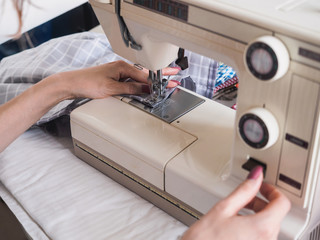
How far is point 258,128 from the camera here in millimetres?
918

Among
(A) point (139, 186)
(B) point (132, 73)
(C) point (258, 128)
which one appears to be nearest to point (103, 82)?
(B) point (132, 73)

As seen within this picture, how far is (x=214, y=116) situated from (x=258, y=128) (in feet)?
1.06

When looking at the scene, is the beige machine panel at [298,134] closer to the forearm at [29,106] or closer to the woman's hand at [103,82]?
the woman's hand at [103,82]

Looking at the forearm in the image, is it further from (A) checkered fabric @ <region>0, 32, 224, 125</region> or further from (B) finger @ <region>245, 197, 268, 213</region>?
(B) finger @ <region>245, 197, 268, 213</region>

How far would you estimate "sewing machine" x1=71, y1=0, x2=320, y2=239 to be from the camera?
2.75ft

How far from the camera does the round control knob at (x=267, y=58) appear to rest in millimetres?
811

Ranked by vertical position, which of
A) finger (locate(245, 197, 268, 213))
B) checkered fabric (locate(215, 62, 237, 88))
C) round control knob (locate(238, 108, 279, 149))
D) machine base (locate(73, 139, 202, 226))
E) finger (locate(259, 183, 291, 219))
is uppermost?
round control knob (locate(238, 108, 279, 149))

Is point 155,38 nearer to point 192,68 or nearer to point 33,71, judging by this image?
point 192,68

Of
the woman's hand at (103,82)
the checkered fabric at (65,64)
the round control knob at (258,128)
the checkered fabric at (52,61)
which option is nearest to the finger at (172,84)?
the woman's hand at (103,82)

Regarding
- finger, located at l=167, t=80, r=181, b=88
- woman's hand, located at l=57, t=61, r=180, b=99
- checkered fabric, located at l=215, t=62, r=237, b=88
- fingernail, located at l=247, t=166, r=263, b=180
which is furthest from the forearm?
fingernail, located at l=247, t=166, r=263, b=180

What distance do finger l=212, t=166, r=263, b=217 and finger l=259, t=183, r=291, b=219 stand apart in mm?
40

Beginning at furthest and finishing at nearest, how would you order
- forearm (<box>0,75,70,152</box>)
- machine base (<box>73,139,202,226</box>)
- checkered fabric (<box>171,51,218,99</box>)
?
checkered fabric (<box>171,51,218,99</box>) → forearm (<box>0,75,70,152</box>) → machine base (<box>73,139,202,226</box>)

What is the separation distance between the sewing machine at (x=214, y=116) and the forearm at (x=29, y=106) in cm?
10

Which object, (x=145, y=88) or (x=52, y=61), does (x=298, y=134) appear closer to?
(x=145, y=88)
